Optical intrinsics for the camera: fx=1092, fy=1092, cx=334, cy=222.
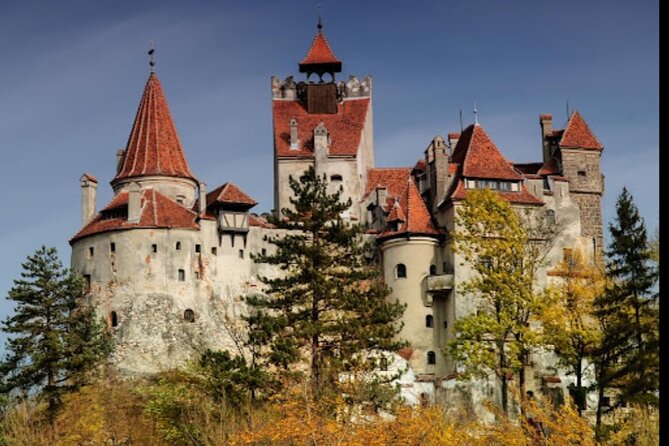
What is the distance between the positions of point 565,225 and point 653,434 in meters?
36.4

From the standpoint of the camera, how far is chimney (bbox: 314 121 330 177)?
7009 cm

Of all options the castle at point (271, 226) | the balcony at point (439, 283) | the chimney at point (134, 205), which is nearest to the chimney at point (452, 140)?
the castle at point (271, 226)

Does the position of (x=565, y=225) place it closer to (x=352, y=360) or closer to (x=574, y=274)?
(x=574, y=274)

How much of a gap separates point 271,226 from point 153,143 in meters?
9.61

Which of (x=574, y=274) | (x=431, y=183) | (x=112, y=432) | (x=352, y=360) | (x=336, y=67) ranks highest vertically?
(x=336, y=67)

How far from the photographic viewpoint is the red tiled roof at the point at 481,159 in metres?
61.7

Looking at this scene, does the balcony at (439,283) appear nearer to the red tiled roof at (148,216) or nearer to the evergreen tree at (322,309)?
the red tiled roof at (148,216)

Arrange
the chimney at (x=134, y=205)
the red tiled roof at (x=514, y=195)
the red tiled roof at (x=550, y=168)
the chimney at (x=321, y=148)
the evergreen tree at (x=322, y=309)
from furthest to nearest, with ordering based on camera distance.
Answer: the chimney at (x=321, y=148), the red tiled roof at (x=550, y=168), the chimney at (x=134, y=205), the red tiled roof at (x=514, y=195), the evergreen tree at (x=322, y=309)

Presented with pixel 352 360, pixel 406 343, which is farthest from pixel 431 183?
pixel 352 360

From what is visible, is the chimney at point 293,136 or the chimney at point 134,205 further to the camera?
the chimney at point 293,136

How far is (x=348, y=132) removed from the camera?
238 ft

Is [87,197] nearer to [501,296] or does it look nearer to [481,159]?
[481,159]

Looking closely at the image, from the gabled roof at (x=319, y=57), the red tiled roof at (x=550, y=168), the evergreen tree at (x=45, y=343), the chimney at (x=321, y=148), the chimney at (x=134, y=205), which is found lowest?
the evergreen tree at (x=45, y=343)

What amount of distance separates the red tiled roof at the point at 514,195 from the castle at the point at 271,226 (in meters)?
0.08
